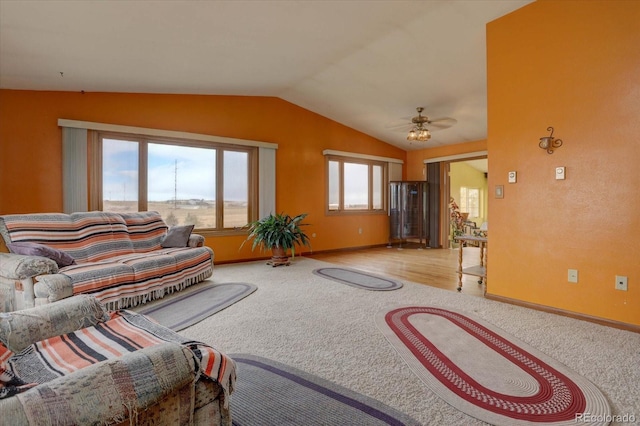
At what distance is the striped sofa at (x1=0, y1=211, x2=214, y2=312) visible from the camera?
243cm

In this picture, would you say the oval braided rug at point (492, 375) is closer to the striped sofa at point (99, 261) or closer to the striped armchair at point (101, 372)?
the striped armchair at point (101, 372)

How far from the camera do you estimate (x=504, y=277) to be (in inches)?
132

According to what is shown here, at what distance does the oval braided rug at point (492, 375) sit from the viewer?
1.57m

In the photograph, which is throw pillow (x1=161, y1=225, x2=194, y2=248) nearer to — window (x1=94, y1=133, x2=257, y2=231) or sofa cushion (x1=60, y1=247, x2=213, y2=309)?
sofa cushion (x1=60, y1=247, x2=213, y2=309)

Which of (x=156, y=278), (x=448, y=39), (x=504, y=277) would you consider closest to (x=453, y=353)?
(x=504, y=277)

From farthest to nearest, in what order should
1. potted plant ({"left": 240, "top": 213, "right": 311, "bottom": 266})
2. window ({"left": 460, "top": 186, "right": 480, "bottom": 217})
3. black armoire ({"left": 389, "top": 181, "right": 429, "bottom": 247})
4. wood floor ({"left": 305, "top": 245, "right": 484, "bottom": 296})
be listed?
window ({"left": 460, "top": 186, "right": 480, "bottom": 217}) → black armoire ({"left": 389, "top": 181, "right": 429, "bottom": 247}) → potted plant ({"left": 240, "top": 213, "right": 311, "bottom": 266}) → wood floor ({"left": 305, "top": 245, "right": 484, "bottom": 296})

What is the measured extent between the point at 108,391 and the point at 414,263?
17.2 ft

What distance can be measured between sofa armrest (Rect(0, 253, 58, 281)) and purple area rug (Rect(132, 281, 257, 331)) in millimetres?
855

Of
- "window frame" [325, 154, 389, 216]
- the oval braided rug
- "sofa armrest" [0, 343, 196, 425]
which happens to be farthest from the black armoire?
"sofa armrest" [0, 343, 196, 425]

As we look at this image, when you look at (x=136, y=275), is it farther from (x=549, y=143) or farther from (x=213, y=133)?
(x=549, y=143)

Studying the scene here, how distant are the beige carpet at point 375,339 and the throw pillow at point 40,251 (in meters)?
1.38

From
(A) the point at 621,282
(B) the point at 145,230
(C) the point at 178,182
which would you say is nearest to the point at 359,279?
(A) the point at 621,282

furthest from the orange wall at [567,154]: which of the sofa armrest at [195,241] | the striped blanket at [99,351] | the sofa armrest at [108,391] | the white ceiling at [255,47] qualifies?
the sofa armrest at [195,241]

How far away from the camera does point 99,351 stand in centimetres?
120
